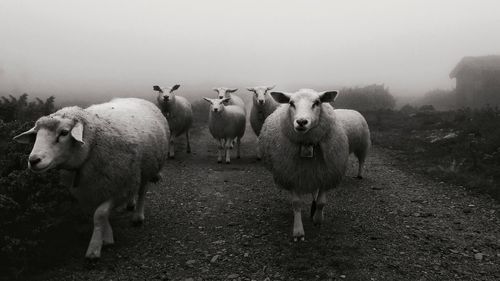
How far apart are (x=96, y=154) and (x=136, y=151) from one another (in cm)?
70

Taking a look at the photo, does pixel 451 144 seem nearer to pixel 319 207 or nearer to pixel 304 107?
pixel 319 207

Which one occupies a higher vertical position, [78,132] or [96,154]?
[78,132]

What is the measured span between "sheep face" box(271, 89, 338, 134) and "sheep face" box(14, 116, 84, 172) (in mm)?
3106

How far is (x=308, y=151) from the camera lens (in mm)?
6457

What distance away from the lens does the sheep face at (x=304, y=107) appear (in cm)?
575

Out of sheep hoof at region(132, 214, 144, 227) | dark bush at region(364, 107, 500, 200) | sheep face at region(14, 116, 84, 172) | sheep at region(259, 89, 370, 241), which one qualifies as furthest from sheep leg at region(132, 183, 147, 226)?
dark bush at region(364, 107, 500, 200)

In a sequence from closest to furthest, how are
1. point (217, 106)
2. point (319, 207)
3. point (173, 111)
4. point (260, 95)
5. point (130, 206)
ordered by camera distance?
point (319, 207) < point (130, 206) < point (260, 95) < point (217, 106) < point (173, 111)

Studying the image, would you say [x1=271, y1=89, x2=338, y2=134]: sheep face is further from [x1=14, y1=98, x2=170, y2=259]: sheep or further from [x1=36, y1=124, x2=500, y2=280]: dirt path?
[x1=14, y1=98, x2=170, y2=259]: sheep

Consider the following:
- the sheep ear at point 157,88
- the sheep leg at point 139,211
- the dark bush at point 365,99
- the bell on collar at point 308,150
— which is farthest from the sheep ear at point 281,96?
the dark bush at point 365,99

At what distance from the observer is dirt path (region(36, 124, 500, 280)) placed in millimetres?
5605

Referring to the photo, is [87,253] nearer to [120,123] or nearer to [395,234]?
[120,123]

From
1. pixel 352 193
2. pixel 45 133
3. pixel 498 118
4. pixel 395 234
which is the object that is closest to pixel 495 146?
pixel 498 118

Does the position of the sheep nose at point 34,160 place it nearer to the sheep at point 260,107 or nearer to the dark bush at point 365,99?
the sheep at point 260,107

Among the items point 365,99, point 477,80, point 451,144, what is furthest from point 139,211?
point 477,80
